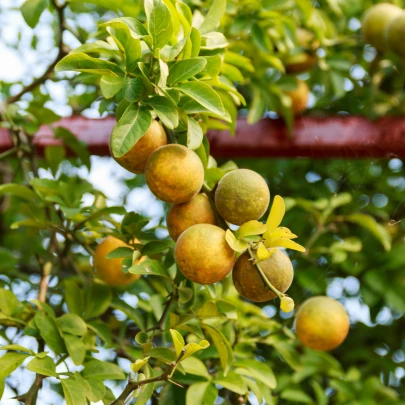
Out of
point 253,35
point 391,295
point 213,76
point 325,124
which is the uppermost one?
point 213,76

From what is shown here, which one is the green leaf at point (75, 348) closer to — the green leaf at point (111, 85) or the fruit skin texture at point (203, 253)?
the fruit skin texture at point (203, 253)

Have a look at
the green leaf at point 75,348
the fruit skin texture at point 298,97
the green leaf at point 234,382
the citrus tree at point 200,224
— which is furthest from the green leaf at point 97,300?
the fruit skin texture at point 298,97

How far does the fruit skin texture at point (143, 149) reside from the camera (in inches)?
33.2

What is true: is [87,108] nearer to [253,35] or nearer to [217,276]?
[253,35]

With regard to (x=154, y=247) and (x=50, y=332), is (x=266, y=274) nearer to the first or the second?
(x=154, y=247)

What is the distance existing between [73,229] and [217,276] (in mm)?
450

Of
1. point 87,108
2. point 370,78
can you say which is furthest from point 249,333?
point 370,78

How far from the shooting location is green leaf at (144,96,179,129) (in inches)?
31.7

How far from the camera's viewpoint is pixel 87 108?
5.87 ft

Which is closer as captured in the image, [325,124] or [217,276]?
[217,276]

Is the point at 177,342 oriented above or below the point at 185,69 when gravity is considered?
below

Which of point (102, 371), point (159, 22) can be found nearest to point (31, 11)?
point (159, 22)

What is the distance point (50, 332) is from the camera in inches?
38.7

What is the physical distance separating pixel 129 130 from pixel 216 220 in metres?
0.17
